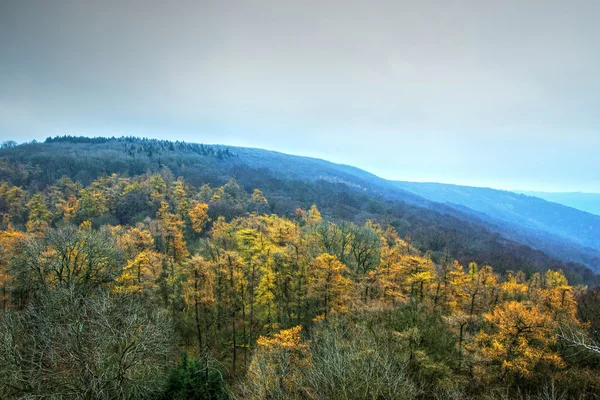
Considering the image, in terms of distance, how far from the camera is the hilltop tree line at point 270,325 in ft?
51.8

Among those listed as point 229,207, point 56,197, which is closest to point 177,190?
point 229,207

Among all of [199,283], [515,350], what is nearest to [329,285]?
[199,283]

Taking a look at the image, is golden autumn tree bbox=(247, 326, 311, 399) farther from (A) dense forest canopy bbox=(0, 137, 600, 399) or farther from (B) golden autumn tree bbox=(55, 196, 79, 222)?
(B) golden autumn tree bbox=(55, 196, 79, 222)

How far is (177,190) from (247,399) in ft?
246

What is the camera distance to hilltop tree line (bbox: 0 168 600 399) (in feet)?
51.8

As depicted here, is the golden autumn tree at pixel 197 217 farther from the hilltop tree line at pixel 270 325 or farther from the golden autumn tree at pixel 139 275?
the golden autumn tree at pixel 139 275

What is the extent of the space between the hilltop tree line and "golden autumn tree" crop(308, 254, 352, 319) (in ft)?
0.52

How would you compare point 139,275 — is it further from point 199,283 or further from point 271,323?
point 271,323

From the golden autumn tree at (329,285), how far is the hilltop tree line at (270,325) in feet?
0.52

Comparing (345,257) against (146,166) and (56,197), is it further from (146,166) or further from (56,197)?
(146,166)

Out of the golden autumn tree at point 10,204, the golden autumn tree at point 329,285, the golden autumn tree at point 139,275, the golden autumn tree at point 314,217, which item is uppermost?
the golden autumn tree at point 314,217

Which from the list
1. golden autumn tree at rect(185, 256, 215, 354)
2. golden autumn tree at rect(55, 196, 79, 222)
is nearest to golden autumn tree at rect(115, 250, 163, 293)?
golden autumn tree at rect(185, 256, 215, 354)

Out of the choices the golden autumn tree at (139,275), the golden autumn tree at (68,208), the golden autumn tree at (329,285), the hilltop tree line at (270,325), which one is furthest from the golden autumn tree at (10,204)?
the golden autumn tree at (329,285)

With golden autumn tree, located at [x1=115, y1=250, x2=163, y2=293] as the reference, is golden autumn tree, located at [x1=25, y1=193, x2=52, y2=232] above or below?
below
